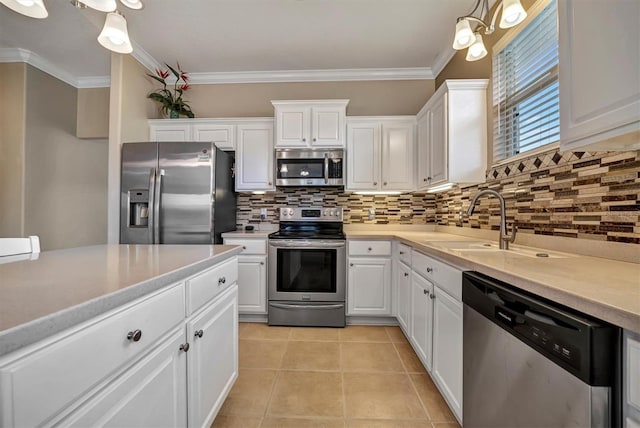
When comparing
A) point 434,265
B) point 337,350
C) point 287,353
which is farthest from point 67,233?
point 434,265

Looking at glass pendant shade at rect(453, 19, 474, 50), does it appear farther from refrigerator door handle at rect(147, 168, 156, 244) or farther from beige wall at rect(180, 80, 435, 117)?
refrigerator door handle at rect(147, 168, 156, 244)

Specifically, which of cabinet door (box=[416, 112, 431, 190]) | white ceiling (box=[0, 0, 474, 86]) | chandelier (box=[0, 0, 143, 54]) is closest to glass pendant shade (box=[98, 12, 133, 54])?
chandelier (box=[0, 0, 143, 54])

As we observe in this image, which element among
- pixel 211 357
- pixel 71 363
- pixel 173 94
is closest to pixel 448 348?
pixel 211 357

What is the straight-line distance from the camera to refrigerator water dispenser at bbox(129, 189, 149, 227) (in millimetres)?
2500

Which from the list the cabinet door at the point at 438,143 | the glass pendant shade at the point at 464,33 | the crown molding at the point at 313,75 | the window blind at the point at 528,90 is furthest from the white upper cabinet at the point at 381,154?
the glass pendant shade at the point at 464,33

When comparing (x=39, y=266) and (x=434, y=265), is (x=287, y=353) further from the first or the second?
(x=39, y=266)

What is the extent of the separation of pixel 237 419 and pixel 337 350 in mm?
930

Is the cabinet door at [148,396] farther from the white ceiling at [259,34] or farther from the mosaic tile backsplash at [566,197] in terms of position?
the white ceiling at [259,34]

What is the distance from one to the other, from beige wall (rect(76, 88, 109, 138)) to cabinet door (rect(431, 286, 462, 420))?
4.21 meters

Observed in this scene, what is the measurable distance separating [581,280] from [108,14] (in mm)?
2309

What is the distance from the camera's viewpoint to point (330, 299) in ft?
8.46

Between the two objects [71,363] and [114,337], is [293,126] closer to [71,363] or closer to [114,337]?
[114,337]

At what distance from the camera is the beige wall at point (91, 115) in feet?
11.3

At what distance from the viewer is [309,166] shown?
9.30ft
